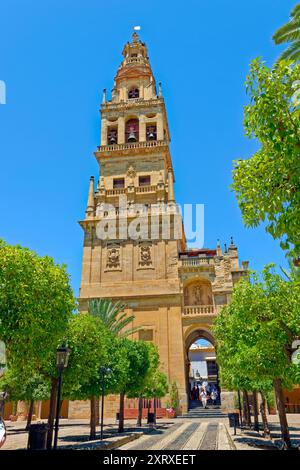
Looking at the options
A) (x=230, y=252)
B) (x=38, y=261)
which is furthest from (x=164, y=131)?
(x=38, y=261)

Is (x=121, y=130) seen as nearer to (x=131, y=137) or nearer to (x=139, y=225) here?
(x=131, y=137)

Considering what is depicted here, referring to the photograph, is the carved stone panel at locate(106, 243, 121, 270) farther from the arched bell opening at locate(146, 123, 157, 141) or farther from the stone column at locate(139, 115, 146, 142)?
A: the arched bell opening at locate(146, 123, 157, 141)

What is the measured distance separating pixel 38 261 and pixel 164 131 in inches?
1328

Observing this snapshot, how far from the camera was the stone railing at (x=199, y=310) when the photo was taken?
34344 mm

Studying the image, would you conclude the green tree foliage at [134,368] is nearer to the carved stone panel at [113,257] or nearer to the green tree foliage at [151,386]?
the green tree foliage at [151,386]

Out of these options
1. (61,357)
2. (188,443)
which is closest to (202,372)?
(188,443)

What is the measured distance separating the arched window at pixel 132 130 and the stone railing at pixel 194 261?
48.7 ft

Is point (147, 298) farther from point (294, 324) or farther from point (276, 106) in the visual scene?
point (276, 106)

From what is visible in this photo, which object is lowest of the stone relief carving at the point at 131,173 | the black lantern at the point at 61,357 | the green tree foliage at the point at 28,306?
the black lantern at the point at 61,357

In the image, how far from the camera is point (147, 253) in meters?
36.9

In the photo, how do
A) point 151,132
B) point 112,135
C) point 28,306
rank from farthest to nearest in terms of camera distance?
point 112,135
point 151,132
point 28,306

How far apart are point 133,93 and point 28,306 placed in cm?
4079

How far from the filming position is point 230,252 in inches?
1452

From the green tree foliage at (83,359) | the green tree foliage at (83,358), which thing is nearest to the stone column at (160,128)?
the green tree foliage at (83,359)
